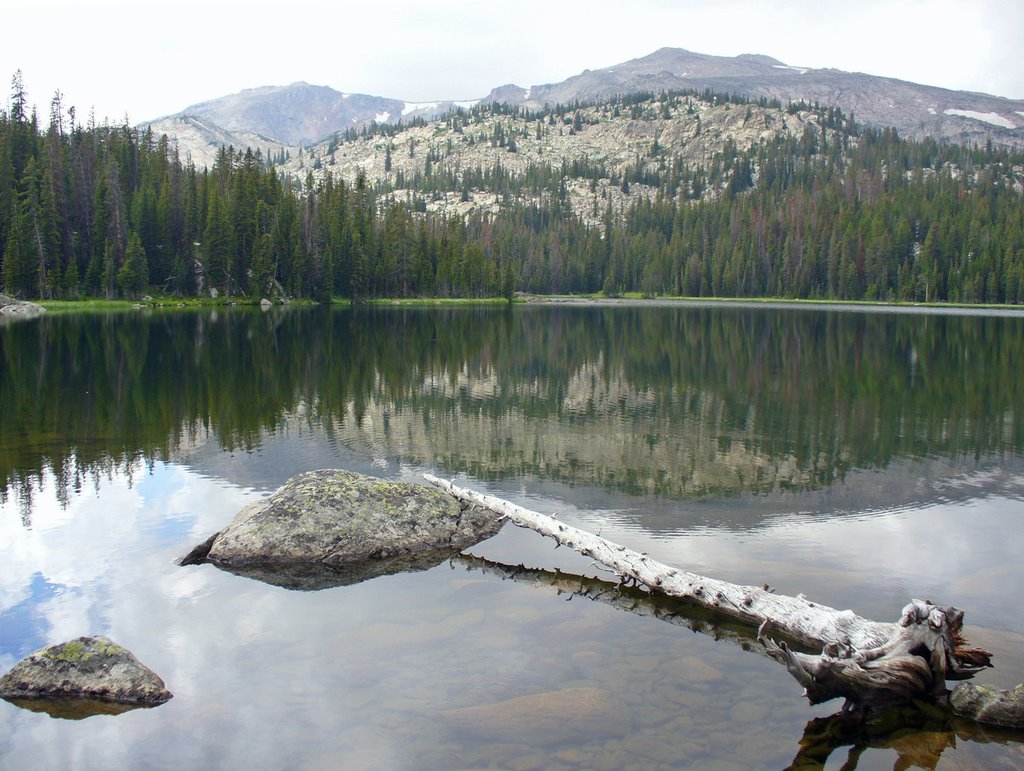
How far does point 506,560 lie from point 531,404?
16846 mm

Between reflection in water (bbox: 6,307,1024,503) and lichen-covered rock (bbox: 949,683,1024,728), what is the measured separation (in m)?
9.12

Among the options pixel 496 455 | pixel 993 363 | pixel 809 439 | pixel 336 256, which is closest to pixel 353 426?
pixel 496 455

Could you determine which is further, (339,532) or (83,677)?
(339,532)

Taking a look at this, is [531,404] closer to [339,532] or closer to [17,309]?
[339,532]

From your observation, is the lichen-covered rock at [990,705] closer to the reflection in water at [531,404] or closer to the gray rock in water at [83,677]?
the reflection in water at [531,404]

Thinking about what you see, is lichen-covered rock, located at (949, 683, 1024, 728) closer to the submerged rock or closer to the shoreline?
the submerged rock

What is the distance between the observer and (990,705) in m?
8.54

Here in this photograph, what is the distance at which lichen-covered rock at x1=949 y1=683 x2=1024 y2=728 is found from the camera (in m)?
8.42

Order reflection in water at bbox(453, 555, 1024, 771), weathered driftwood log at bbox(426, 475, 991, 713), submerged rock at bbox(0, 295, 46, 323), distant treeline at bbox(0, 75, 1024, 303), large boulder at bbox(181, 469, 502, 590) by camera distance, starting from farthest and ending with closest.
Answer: distant treeline at bbox(0, 75, 1024, 303) → submerged rock at bbox(0, 295, 46, 323) → large boulder at bbox(181, 469, 502, 590) → weathered driftwood log at bbox(426, 475, 991, 713) → reflection in water at bbox(453, 555, 1024, 771)

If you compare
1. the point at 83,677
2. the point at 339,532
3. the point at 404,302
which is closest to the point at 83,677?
the point at 83,677

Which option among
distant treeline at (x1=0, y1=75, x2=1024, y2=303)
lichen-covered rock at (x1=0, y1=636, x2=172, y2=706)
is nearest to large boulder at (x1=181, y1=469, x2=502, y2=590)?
lichen-covered rock at (x1=0, y1=636, x2=172, y2=706)

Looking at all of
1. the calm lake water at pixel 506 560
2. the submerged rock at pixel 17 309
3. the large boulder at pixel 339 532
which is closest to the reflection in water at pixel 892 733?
the calm lake water at pixel 506 560

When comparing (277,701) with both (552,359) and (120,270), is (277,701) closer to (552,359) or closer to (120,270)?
(552,359)

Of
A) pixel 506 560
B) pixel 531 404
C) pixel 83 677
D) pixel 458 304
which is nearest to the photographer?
pixel 83 677
